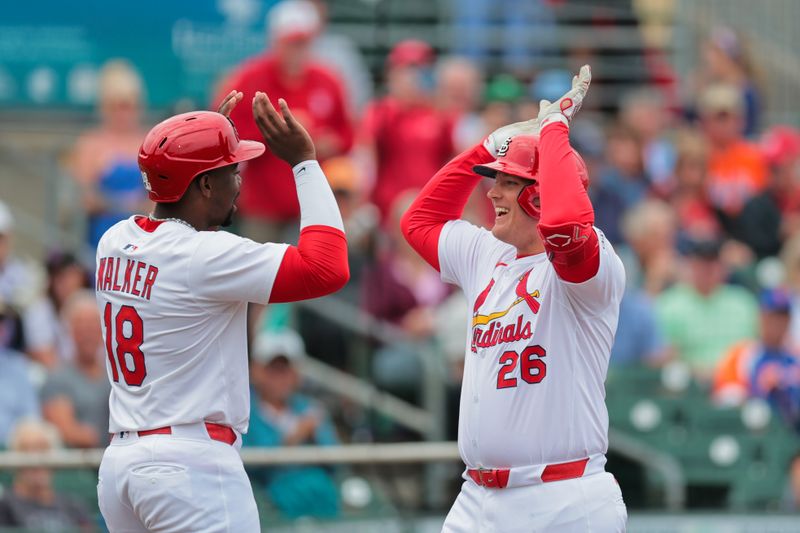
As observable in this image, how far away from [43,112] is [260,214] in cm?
278

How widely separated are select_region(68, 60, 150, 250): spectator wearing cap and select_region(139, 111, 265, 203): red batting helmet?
5.04m

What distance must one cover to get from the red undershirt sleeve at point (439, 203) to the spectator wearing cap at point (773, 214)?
6594mm

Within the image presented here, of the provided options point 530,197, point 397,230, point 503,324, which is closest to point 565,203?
point 530,197

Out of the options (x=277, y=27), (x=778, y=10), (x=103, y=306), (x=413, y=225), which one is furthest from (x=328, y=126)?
(x=778, y=10)

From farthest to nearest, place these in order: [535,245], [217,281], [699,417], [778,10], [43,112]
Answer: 1. [778,10]
2. [43,112]
3. [699,417]
4. [535,245]
5. [217,281]

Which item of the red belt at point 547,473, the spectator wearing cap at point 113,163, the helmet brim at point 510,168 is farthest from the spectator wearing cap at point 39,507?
the helmet brim at point 510,168

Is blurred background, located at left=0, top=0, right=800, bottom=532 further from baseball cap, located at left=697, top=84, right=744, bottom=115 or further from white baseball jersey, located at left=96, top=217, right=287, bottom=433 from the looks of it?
white baseball jersey, located at left=96, top=217, right=287, bottom=433

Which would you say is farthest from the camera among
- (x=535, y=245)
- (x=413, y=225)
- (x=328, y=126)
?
(x=328, y=126)

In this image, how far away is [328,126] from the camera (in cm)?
1012

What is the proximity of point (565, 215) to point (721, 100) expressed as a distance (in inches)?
318

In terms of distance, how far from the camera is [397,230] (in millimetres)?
10328

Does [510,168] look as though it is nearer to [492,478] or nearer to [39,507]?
[492,478]

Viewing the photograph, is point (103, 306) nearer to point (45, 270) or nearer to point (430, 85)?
point (45, 270)

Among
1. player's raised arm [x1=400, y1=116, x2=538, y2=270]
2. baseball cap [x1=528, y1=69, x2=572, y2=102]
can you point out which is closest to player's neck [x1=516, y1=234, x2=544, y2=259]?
player's raised arm [x1=400, y1=116, x2=538, y2=270]
